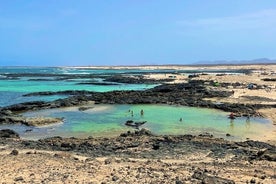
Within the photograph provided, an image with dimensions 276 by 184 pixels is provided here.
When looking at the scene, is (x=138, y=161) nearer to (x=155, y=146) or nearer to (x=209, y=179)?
(x=155, y=146)

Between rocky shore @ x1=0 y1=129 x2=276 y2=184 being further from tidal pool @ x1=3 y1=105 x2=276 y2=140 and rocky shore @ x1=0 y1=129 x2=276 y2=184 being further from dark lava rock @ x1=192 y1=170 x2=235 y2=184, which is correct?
tidal pool @ x1=3 y1=105 x2=276 y2=140

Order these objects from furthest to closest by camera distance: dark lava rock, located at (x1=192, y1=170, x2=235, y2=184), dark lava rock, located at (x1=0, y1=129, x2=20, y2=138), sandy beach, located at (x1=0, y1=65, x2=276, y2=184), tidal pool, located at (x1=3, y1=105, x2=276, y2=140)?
tidal pool, located at (x1=3, y1=105, x2=276, y2=140), dark lava rock, located at (x1=0, y1=129, x2=20, y2=138), sandy beach, located at (x1=0, y1=65, x2=276, y2=184), dark lava rock, located at (x1=192, y1=170, x2=235, y2=184)

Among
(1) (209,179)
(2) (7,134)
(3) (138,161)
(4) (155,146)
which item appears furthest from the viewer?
(2) (7,134)

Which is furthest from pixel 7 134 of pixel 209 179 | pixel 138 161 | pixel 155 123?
pixel 209 179

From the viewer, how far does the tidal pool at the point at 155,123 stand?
78.4 ft

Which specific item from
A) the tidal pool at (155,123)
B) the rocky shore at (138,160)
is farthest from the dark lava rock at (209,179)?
the tidal pool at (155,123)

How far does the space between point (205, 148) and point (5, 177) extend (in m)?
9.25

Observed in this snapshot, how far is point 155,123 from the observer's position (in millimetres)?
27578

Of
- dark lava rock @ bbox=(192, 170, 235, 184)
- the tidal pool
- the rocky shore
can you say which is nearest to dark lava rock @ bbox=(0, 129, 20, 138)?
the rocky shore

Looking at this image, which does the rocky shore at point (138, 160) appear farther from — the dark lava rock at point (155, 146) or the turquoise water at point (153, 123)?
the turquoise water at point (153, 123)

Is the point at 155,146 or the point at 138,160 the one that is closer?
the point at 138,160

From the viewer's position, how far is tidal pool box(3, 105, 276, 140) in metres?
23.9

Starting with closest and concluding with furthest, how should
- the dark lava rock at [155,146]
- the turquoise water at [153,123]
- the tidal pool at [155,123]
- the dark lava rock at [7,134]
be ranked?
the dark lava rock at [155,146], the dark lava rock at [7,134], the tidal pool at [155,123], the turquoise water at [153,123]

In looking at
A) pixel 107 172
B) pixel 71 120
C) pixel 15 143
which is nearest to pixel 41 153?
pixel 15 143
